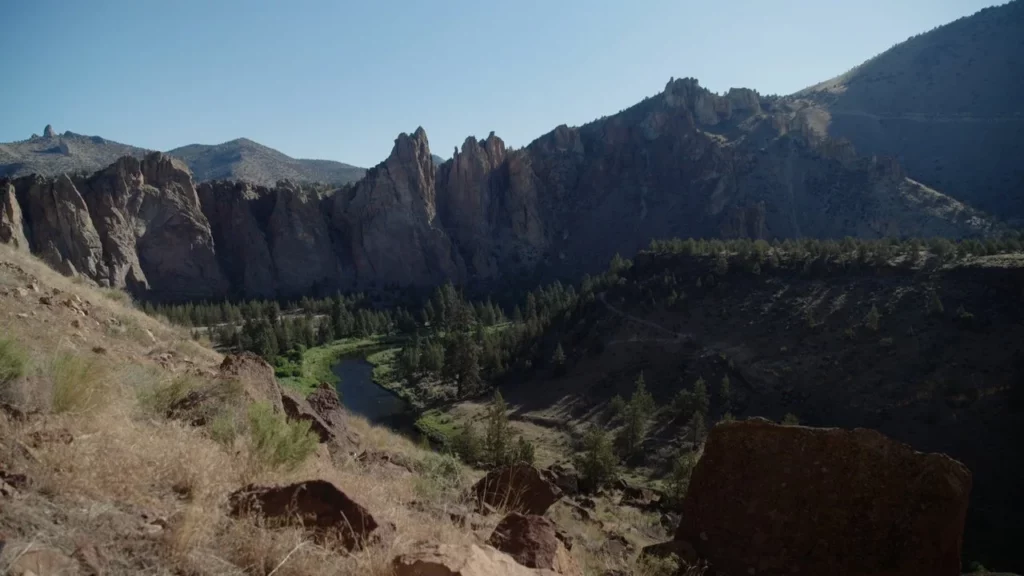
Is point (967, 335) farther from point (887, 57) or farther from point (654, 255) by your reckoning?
point (887, 57)

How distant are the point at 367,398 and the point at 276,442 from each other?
5049 centimetres

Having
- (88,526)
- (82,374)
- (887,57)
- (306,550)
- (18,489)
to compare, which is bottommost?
(306,550)

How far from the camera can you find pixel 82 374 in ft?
16.3

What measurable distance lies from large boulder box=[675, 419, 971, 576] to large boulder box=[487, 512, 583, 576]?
12.5 ft

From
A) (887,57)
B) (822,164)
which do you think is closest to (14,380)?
(822,164)

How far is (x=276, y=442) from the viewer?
18.3 ft

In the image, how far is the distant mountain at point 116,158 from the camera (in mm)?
127250

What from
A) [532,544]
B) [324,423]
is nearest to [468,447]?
[324,423]

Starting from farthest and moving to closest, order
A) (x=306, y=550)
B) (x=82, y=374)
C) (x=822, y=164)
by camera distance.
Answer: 1. (x=822, y=164)
2. (x=82, y=374)
3. (x=306, y=550)

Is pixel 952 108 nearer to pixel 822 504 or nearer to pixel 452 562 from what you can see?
pixel 822 504

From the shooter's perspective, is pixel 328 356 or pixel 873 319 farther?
pixel 328 356

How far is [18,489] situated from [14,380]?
A: 167 cm

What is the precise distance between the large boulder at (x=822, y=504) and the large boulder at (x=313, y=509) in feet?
18.9

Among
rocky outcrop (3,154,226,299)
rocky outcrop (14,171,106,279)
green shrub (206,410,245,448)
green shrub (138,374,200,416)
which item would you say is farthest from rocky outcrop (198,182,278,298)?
green shrub (206,410,245,448)
